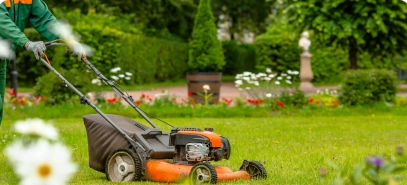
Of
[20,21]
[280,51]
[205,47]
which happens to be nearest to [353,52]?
[205,47]

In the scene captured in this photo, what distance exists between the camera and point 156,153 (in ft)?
18.3

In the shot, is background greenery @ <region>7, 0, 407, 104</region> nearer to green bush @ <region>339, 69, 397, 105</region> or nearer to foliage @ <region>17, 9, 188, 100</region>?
foliage @ <region>17, 9, 188, 100</region>

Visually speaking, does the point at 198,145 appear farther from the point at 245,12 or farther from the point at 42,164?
the point at 245,12

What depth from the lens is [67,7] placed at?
33.0 m

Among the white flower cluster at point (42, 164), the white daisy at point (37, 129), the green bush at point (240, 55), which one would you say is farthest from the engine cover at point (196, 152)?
the green bush at point (240, 55)

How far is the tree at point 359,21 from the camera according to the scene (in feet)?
56.9

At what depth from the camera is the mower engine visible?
18.0ft

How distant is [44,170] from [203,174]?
11.8 feet

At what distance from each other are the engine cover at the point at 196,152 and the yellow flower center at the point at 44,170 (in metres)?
3.65

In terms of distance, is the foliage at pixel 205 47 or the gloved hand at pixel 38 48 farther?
the foliage at pixel 205 47

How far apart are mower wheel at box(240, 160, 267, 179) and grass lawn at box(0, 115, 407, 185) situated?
0.26ft

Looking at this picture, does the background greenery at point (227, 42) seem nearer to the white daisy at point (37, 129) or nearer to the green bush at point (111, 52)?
the green bush at point (111, 52)

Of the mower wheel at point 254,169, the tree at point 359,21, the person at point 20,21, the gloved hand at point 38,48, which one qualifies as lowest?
the mower wheel at point 254,169

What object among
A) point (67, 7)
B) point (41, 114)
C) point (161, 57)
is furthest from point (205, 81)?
point (67, 7)
